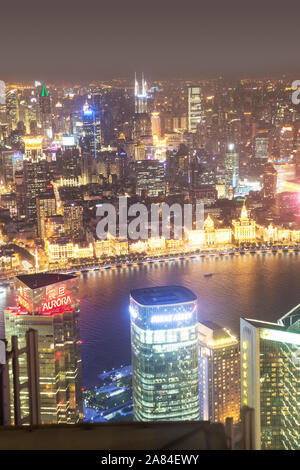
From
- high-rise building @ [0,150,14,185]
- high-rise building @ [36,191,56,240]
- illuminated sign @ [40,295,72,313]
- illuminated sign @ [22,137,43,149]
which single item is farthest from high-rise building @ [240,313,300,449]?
illuminated sign @ [22,137,43,149]

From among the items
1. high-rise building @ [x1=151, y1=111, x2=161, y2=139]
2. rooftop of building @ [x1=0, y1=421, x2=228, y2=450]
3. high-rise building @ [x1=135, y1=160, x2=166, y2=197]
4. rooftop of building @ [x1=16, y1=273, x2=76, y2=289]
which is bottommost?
rooftop of building @ [x1=16, y1=273, x2=76, y2=289]

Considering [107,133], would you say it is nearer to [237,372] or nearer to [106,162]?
[106,162]

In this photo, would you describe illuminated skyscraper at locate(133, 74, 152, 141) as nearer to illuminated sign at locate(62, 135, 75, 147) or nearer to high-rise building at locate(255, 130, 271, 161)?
illuminated sign at locate(62, 135, 75, 147)

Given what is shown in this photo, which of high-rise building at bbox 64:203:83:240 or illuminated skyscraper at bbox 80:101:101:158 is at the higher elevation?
illuminated skyscraper at bbox 80:101:101:158

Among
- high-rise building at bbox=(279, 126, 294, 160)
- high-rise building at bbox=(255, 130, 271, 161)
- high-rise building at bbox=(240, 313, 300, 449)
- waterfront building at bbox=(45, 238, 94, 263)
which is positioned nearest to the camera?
high-rise building at bbox=(240, 313, 300, 449)

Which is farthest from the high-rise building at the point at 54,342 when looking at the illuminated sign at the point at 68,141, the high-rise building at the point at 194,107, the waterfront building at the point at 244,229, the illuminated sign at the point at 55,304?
the high-rise building at the point at 194,107

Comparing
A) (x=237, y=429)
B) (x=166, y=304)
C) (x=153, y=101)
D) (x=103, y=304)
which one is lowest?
(x=103, y=304)

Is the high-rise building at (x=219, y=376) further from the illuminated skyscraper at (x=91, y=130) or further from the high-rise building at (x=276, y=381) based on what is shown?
the illuminated skyscraper at (x=91, y=130)

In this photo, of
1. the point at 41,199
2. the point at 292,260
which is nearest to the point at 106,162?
the point at 41,199
